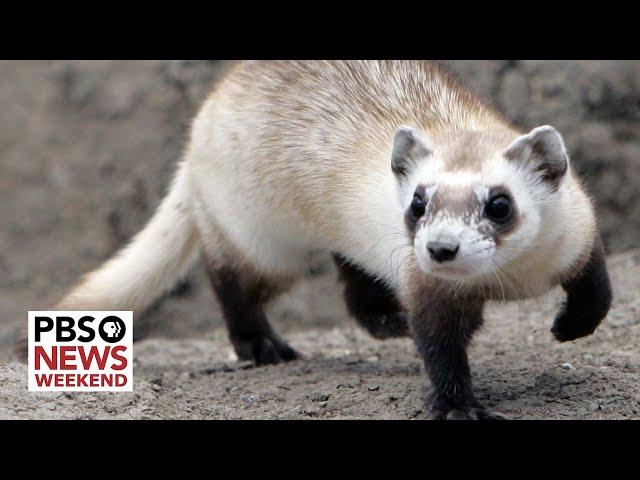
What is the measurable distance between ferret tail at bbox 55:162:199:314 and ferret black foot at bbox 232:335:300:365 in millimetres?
619

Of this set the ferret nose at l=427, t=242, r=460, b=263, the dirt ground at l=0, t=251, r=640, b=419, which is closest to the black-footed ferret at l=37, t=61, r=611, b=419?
the ferret nose at l=427, t=242, r=460, b=263

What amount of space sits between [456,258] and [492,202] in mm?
303

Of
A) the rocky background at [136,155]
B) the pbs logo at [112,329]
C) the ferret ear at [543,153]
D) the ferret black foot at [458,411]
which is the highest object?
the rocky background at [136,155]

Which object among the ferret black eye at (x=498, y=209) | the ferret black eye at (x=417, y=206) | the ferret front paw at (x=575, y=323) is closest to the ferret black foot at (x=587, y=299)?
the ferret front paw at (x=575, y=323)

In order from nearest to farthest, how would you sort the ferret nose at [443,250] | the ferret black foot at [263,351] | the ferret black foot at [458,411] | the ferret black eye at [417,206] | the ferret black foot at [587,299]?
the ferret nose at [443,250] < the ferret black eye at [417,206] < the ferret black foot at [458,411] < the ferret black foot at [587,299] < the ferret black foot at [263,351]

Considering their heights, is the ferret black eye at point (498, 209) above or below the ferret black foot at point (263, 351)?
above

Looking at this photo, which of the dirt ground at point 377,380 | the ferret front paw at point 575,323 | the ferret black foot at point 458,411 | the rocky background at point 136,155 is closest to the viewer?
the ferret black foot at point 458,411

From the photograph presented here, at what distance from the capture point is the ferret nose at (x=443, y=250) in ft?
12.2

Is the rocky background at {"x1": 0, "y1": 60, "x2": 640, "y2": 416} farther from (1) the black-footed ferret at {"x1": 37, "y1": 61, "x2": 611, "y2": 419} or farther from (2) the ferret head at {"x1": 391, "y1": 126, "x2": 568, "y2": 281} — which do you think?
(2) the ferret head at {"x1": 391, "y1": 126, "x2": 568, "y2": 281}

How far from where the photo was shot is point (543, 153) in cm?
411

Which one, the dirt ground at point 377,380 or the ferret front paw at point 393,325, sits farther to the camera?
the ferret front paw at point 393,325

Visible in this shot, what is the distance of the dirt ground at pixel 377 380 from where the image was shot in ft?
14.8

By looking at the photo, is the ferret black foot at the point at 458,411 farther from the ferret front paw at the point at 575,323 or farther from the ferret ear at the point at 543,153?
the ferret ear at the point at 543,153

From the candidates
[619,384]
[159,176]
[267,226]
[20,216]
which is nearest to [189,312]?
[159,176]
